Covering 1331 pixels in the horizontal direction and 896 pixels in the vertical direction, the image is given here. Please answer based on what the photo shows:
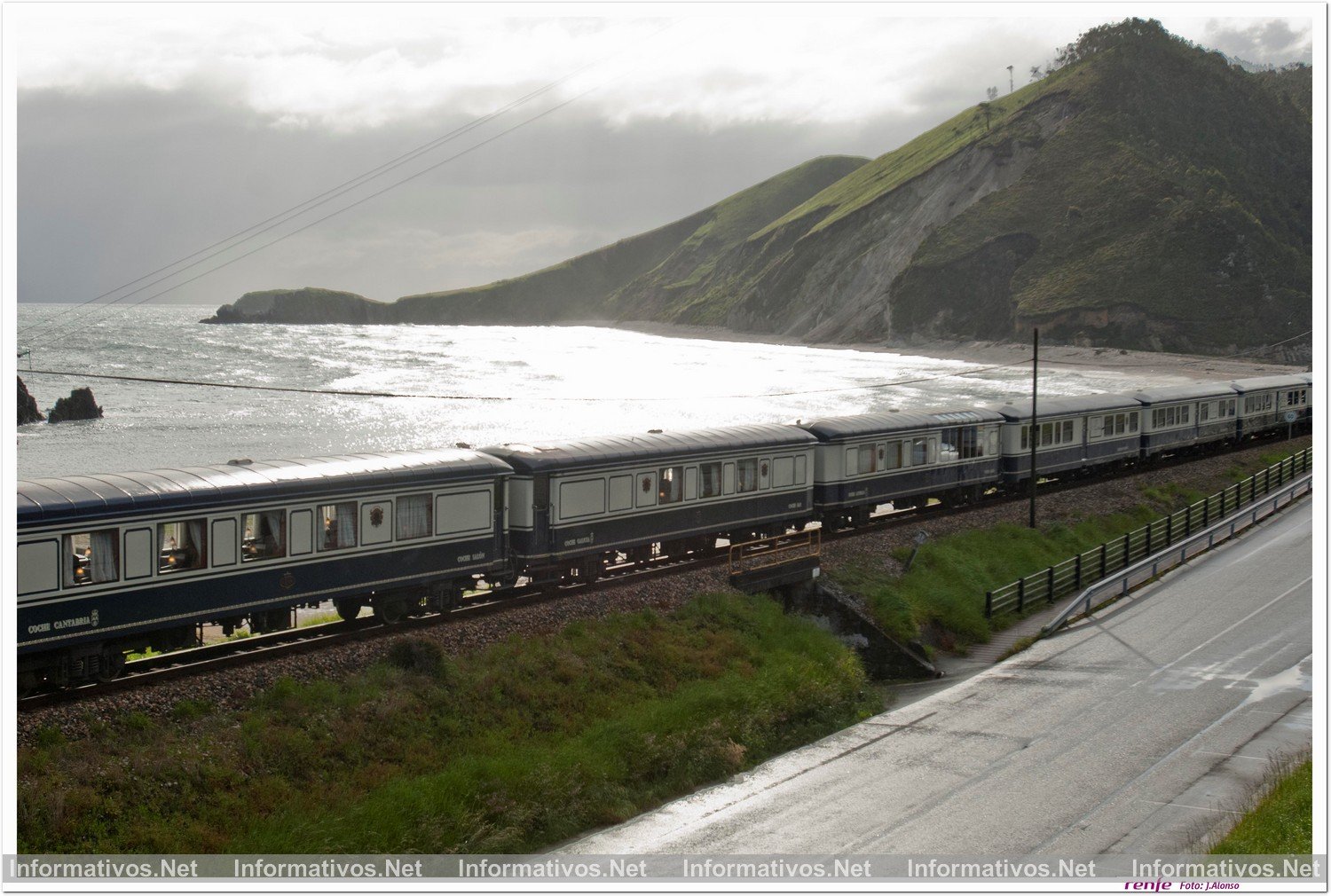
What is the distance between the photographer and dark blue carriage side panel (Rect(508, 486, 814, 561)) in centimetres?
2539

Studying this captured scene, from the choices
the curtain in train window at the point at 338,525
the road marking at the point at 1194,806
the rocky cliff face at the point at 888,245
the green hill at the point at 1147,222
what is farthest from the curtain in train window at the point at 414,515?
the rocky cliff face at the point at 888,245

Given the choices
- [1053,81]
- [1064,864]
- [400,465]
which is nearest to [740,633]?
[400,465]

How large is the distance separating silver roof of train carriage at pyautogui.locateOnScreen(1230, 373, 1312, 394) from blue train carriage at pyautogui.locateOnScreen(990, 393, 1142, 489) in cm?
1316

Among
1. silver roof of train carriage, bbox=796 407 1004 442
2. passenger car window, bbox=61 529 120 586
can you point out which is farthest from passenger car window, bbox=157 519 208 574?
silver roof of train carriage, bbox=796 407 1004 442

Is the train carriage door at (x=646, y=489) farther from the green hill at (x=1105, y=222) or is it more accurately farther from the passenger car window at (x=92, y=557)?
the green hill at (x=1105, y=222)

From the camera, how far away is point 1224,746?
20.5 metres

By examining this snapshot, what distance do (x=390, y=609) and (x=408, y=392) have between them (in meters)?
113

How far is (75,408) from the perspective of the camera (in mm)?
90188

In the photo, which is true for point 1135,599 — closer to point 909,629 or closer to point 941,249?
point 909,629

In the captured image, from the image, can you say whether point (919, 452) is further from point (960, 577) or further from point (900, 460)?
point (960, 577)

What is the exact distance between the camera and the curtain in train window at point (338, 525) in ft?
70.0

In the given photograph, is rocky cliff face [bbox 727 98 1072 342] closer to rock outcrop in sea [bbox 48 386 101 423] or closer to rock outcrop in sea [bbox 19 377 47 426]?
rock outcrop in sea [bbox 48 386 101 423]

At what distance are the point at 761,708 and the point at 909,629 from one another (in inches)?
271

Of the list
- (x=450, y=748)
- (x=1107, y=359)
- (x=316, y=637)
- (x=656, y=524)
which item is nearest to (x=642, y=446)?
(x=656, y=524)
